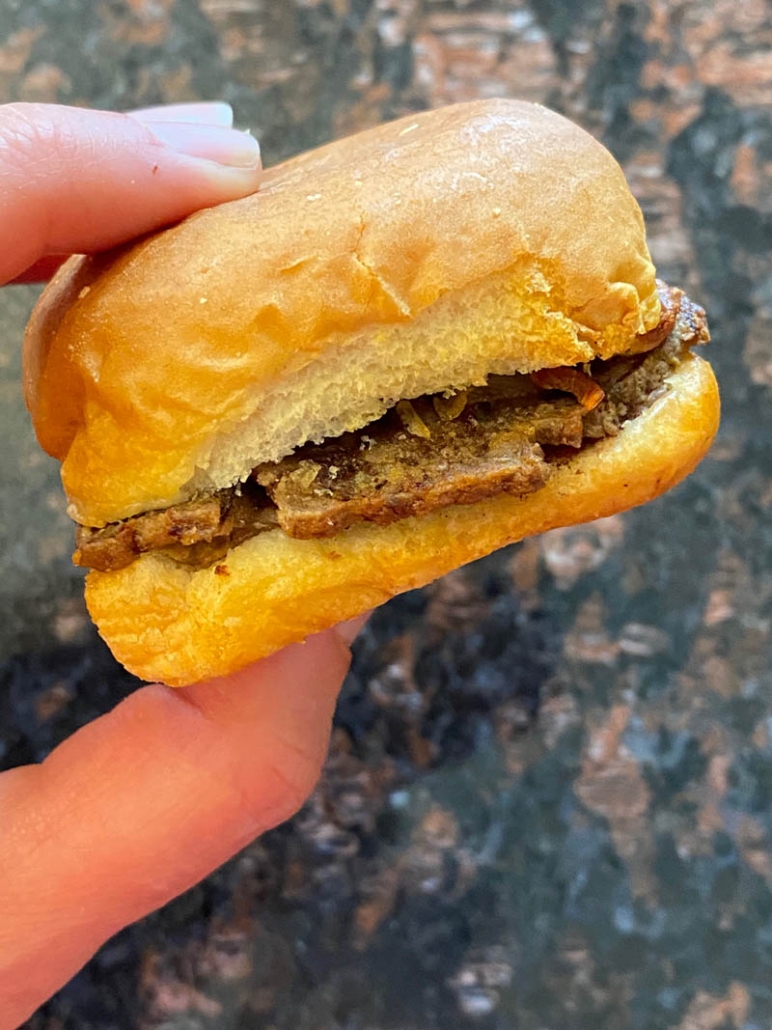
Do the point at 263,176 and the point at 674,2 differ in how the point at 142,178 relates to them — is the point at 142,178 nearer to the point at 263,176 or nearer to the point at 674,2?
the point at 263,176

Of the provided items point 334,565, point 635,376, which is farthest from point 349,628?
point 635,376

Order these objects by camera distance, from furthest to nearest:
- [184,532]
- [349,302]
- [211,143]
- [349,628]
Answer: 1. [349,628]
2. [211,143]
3. [184,532]
4. [349,302]

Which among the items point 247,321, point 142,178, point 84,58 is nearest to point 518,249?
point 247,321

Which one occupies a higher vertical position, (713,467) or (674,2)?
Result: (674,2)

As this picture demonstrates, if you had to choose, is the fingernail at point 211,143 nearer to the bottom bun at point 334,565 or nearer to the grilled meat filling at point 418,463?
the grilled meat filling at point 418,463

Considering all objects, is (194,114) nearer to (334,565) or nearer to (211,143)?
(211,143)

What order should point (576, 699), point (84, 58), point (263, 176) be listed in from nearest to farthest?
point (263, 176) → point (576, 699) → point (84, 58)
